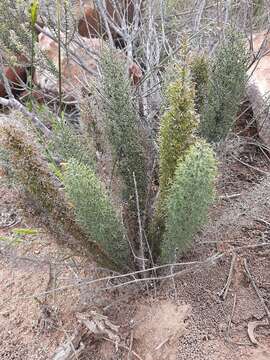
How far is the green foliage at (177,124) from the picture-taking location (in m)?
0.96

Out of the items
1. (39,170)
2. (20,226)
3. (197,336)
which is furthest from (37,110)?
(197,336)

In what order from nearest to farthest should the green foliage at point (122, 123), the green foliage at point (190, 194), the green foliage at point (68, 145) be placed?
the green foliage at point (190, 194) → the green foliage at point (122, 123) → the green foliage at point (68, 145)

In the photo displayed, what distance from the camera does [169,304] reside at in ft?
4.05

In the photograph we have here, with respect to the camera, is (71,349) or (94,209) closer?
(94,209)

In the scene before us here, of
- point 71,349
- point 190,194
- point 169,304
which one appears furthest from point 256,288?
point 71,349

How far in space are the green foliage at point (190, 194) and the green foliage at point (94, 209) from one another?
166mm

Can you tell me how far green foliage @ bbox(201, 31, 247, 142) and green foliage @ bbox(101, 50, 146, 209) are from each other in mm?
259

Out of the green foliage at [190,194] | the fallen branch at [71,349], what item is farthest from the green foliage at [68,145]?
the fallen branch at [71,349]

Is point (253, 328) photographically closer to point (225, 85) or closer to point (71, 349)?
point (71, 349)

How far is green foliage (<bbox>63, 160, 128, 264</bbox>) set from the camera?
99 cm

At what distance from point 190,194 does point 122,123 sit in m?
0.36

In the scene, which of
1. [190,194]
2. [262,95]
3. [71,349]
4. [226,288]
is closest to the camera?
→ [190,194]

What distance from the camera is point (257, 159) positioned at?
1.88m

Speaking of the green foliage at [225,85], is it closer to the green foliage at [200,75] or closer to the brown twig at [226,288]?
the green foliage at [200,75]
